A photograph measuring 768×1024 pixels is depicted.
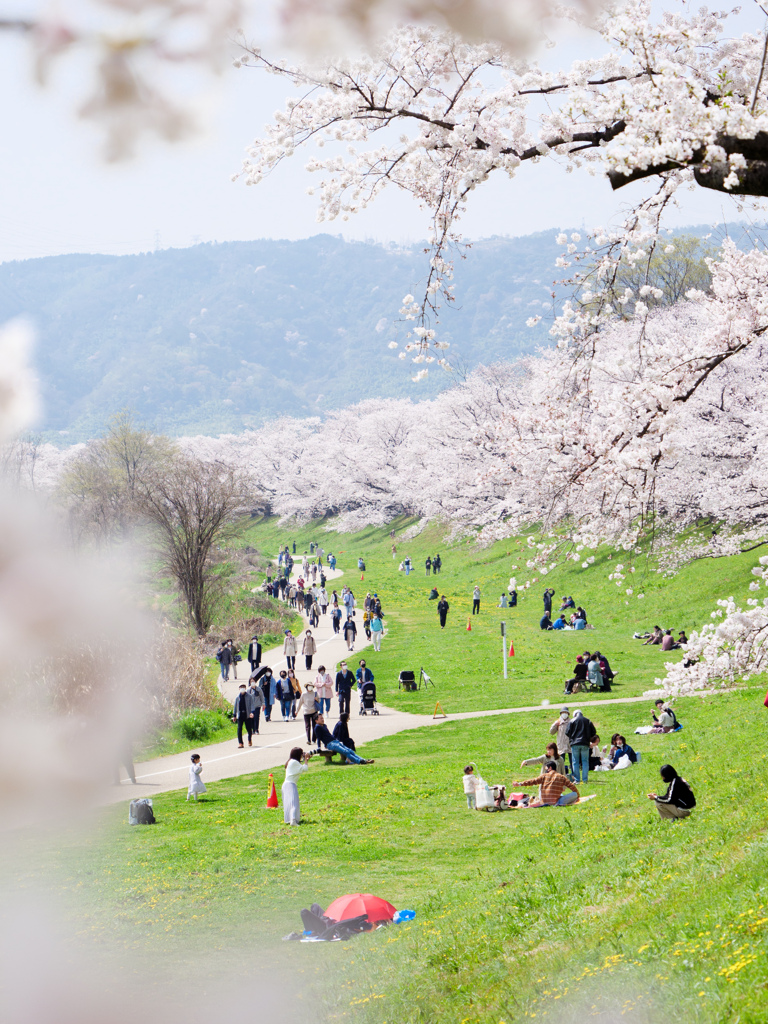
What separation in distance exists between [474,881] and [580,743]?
19.5 ft

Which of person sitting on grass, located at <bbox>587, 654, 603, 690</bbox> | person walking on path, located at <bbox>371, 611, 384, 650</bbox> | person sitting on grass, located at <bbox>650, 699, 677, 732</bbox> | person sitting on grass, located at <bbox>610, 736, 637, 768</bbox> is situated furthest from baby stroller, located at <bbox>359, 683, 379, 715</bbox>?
person sitting on grass, located at <bbox>610, 736, 637, 768</bbox>

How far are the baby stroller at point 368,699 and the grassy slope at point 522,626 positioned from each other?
1015 mm

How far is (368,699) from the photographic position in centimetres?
2636

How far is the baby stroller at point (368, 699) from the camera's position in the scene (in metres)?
26.2

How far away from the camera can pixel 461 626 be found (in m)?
40.2

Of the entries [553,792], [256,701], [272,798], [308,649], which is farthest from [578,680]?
[272,798]

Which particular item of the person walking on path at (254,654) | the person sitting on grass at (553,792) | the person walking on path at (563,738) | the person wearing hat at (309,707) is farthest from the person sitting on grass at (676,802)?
the person walking on path at (254,654)

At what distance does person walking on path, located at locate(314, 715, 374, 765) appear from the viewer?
2016cm

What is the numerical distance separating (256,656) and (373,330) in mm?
98544

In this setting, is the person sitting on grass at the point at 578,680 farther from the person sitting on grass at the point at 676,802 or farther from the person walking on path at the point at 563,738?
the person sitting on grass at the point at 676,802

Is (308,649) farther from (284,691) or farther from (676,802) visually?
(676,802)

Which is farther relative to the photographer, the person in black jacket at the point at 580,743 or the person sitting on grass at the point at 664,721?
the person sitting on grass at the point at 664,721

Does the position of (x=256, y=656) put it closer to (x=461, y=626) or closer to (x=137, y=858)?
(x=461, y=626)

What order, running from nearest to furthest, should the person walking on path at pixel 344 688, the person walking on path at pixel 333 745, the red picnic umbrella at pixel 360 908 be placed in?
the red picnic umbrella at pixel 360 908 → the person walking on path at pixel 333 745 → the person walking on path at pixel 344 688
